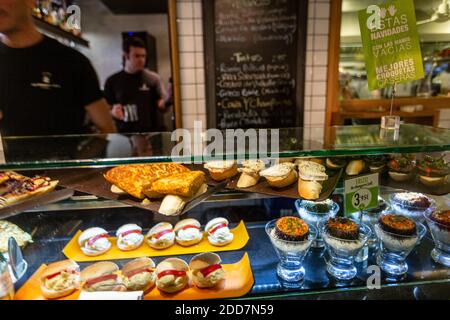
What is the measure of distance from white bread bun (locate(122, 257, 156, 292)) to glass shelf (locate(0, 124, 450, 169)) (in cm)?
52

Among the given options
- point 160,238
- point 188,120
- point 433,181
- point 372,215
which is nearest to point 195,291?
point 160,238

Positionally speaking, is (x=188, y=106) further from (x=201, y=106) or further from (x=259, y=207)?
(x=259, y=207)

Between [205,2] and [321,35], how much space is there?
126 cm

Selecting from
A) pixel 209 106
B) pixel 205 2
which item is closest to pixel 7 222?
pixel 209 106

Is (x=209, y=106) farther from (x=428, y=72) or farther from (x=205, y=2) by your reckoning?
(x=428, y=72)

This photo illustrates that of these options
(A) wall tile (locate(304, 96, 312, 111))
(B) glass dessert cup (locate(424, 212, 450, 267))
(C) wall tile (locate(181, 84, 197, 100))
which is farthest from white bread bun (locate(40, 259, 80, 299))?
(A) wall tile (locate(304, 96, 312, 111))

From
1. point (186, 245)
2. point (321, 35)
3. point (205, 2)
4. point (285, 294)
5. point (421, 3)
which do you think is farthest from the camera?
point (421, 3)

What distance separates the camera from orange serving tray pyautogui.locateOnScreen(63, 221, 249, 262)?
1555 mm

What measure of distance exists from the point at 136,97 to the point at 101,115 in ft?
1.37

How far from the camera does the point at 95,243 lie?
156 centimetres

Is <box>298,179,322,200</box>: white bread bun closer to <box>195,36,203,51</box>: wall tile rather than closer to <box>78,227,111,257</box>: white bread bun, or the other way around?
<box>78,227,111,257</box>: white bread bun

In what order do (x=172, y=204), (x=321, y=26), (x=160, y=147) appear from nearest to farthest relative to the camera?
(x=172, y=204)
(x=160, y=147)
(x=321, y=26)

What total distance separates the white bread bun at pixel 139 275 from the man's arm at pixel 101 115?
2.17m

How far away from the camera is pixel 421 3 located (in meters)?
3.43
